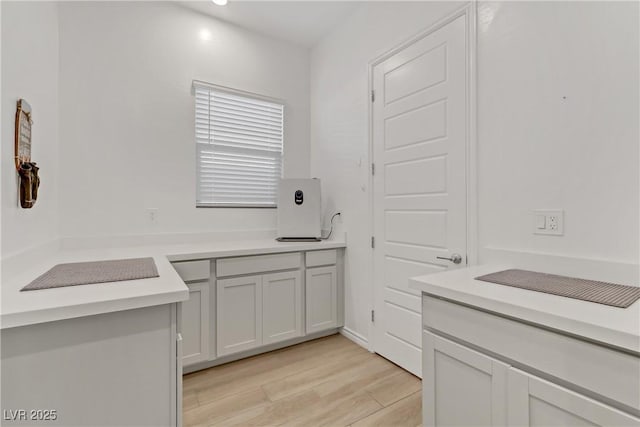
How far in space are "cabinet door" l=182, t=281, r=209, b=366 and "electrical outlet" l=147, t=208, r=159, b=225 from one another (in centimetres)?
75

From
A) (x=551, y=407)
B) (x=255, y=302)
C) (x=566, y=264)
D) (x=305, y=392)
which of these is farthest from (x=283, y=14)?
(x=551, y=407)

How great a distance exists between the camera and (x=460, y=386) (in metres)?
1.21

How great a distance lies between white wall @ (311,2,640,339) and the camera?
1229 millimetres

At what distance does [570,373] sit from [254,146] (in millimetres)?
2759

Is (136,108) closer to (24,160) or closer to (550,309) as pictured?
(24,160)

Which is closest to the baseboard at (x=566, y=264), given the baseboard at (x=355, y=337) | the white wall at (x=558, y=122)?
the white wall at (x=558, y=122)

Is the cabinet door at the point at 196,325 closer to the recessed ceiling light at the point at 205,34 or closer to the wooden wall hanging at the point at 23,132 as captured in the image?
the wooden wall hanging at the point at 23,132

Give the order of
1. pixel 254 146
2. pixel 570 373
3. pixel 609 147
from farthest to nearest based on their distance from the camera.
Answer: pixel 254 146
pixel 609 147
pixel 570 373

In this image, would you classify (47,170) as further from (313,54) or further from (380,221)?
(313,54)

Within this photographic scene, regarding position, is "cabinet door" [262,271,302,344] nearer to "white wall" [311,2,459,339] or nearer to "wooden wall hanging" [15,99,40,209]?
"white wall" [311,2,459,339]

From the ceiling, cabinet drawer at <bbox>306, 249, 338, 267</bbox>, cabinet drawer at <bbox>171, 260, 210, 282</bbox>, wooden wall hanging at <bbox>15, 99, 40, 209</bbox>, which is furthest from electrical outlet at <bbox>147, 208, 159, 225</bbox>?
the ceiling

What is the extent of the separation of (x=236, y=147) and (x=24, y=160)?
1593 mm

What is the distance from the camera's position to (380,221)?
2367 millimetres

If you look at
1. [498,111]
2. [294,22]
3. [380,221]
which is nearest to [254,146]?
[294,22]
